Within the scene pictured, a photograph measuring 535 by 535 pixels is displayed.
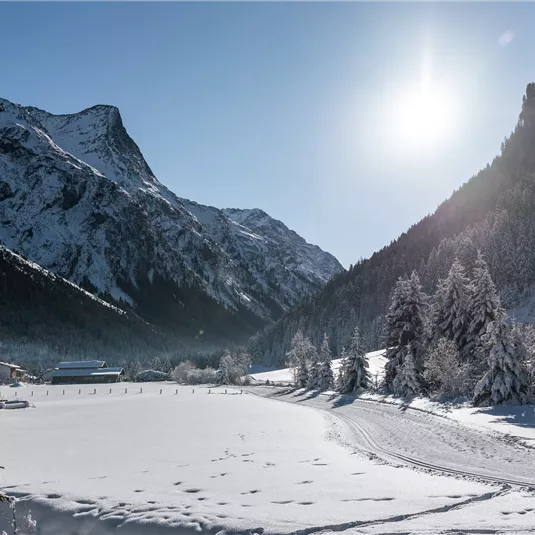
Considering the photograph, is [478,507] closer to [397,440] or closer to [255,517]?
[255,517]

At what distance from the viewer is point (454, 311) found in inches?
1843

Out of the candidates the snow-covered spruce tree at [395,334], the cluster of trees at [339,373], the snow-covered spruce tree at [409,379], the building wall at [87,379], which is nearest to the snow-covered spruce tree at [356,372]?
the cluster of trees at [339,373]

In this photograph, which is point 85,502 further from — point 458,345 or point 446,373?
point 458,345

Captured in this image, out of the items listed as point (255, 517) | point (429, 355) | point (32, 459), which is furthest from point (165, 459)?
point (429, 355)

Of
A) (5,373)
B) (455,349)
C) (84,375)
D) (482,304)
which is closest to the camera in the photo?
(482,304)

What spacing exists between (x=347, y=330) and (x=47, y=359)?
412 feet

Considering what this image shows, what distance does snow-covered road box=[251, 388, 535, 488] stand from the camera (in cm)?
1485

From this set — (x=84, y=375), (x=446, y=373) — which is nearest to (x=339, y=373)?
(x=446, y=373)

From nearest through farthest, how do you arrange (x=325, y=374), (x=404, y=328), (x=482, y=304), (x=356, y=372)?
1. (x=482, y=304)
2. (x=404, y=328)
3. (x=356, y=372)
4. (x=325, y=374)

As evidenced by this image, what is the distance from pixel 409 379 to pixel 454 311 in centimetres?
890

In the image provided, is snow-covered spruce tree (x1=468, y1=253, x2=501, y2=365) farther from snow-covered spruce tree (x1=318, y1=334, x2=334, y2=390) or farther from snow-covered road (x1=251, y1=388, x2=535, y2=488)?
snow-covered spruce tree (x1=318, y1=334, x2=334, y2=390)

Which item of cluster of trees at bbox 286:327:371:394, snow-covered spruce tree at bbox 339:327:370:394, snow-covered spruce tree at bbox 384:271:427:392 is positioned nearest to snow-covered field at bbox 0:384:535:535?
snow-covered spruce tree at bbox 384:271:427:392

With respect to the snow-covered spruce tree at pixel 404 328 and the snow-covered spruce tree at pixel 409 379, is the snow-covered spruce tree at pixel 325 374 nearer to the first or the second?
the snow-covered spruce tree at pixel 404 328

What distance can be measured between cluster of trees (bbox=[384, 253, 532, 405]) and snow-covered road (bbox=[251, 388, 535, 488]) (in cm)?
624
